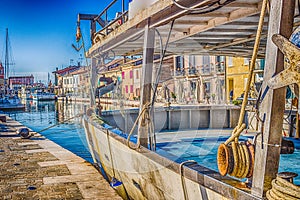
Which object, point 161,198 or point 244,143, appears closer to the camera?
point 244,143

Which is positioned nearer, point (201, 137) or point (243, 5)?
point (243, 5)

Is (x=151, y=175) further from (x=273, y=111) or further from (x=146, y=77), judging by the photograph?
(x=273, y=111)

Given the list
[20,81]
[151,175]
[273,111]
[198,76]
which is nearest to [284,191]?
[273,111]

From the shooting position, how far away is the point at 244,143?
145 inches

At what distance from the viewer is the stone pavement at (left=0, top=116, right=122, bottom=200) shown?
7578 millimetres

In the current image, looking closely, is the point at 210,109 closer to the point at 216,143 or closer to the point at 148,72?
the point at 216,143

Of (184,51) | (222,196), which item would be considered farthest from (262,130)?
(184,51)

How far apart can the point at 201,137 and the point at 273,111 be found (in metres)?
9.92

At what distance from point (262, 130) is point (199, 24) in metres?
3.97

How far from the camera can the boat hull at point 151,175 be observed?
3672 mm

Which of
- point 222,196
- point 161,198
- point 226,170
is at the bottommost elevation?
point 161,198

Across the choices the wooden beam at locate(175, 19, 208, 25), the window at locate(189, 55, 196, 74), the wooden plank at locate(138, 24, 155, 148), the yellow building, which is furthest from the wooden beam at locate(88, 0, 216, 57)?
the window at locate(189, 55, 196, 74)

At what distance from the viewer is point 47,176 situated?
8977 millimetres

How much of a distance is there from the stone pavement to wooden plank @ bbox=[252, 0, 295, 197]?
4663 mm
